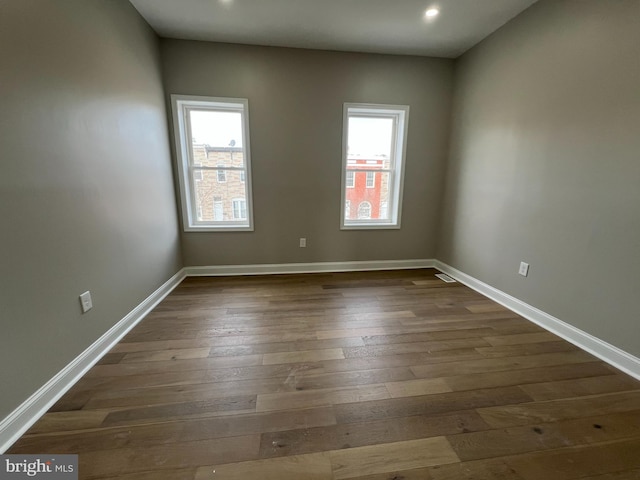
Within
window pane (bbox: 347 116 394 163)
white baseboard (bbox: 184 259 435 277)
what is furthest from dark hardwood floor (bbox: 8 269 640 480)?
window pane (bbox: 347 116 394 163)

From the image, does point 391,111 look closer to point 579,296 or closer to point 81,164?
point 579,296

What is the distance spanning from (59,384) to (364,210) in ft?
10.4

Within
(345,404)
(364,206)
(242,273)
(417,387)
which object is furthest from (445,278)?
(242,273)

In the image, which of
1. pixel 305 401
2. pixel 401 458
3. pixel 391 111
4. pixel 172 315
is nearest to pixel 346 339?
pixel 305 401

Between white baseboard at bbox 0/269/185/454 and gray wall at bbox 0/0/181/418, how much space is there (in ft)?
0.15

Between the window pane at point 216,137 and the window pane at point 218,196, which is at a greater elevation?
the window pane at point 216,137

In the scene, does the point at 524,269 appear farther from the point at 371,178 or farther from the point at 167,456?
the point at 167,456

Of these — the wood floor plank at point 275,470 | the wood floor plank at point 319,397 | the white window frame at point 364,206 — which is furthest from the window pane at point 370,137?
the wood floor plank at point 275,470

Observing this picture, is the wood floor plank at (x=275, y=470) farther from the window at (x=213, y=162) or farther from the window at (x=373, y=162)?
the window at (x=373, y=162)

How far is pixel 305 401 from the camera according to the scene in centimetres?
136

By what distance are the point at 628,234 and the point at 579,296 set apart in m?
0.55

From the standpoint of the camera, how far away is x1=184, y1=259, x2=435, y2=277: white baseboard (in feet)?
10.7

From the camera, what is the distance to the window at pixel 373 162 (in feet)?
10.4

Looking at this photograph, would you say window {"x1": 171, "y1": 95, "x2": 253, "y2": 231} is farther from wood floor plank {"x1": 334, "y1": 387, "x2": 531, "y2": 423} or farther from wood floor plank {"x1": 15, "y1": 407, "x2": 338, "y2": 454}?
wood floor plank {"x1": 334, "y1": 387, "x2": 531, "y2": 423}
